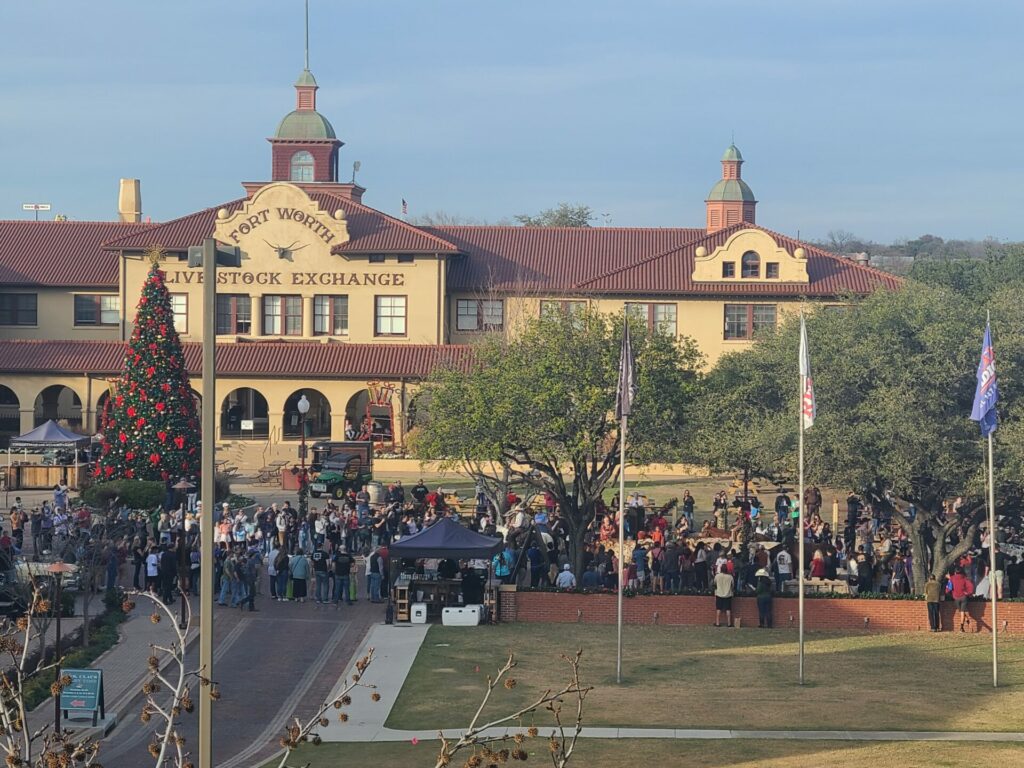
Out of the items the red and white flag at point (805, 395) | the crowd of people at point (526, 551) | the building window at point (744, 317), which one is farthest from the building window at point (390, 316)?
the red and white flag at point (805, 395)

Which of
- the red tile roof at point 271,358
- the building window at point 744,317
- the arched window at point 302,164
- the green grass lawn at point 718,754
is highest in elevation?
the arched window at point 302,164

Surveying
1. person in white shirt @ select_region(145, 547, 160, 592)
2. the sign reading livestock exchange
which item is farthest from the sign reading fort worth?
person in white shirt @ select_region(145, 547, 160, 592)

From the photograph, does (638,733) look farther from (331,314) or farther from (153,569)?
(331,314)

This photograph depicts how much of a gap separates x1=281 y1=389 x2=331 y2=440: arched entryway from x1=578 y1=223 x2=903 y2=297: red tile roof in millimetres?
11701

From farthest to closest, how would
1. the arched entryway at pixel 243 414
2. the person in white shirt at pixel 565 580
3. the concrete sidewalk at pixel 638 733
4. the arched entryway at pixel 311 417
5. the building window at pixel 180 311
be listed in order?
the arched entryway at pixel 311 417 < the building window at pixel 180 311 < the arched entryway at pixel 243 414 < the person in white shirt at pixel 565 580 < the concrete sidewalk at pixel 638 733

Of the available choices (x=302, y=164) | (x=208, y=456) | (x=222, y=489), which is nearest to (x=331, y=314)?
(x=302, y=164)

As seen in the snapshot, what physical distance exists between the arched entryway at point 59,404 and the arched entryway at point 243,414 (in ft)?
19.7

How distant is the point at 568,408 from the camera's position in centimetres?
3700

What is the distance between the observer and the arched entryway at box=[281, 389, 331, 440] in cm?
6341

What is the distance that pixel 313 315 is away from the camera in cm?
6275

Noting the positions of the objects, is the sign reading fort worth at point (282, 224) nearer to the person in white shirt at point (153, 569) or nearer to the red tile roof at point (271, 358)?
the red tile roof at point (271, 358)

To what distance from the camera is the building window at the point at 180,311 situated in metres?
62.9

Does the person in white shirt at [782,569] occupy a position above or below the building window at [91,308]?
below

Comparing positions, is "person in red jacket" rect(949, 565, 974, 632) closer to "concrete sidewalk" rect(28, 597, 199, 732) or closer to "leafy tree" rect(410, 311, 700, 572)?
"leafy tree" rect(410, 311, 700, 572)
